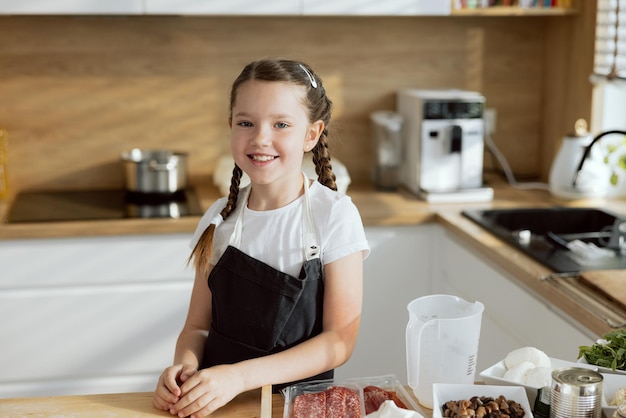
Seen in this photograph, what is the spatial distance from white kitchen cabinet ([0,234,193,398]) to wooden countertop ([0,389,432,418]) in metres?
1.29

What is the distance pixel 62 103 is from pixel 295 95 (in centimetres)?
170

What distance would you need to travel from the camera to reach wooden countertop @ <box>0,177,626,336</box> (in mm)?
1790

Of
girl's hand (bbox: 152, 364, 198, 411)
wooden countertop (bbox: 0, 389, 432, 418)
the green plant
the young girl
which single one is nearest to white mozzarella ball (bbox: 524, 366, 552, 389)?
wooden countertop (bbox: 0, 389, 432, 418)

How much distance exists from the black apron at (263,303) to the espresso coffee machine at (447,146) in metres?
1.31

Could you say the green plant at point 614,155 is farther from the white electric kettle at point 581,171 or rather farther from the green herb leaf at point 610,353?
the green herb leaf at point 610,353

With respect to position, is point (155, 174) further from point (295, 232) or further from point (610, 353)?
point (610, 353)

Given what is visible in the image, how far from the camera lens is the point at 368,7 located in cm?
271

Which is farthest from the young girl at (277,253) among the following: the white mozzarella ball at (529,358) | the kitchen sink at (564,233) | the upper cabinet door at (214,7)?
the upper cabinet door at (214,7)

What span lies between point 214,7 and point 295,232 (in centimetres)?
130

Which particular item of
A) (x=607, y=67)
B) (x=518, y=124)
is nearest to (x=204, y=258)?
(x=607, y=67)

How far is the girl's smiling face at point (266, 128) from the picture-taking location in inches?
56.7

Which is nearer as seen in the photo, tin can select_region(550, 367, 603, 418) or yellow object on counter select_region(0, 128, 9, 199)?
tin can select_region(550, 367, 603, 418)

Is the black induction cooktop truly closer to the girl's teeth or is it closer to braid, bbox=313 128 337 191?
braid, bbox=313 128 337 191

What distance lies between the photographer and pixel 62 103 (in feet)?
9.70
